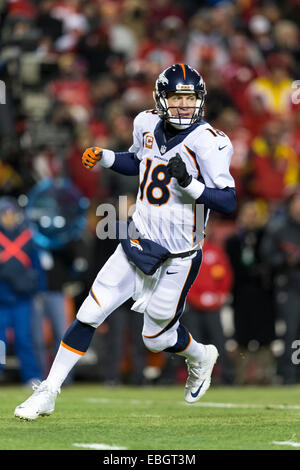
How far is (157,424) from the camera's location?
19.6ft

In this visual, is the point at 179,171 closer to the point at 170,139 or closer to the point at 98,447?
the point at 170,139

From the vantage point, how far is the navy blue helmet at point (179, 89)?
6.16 metres

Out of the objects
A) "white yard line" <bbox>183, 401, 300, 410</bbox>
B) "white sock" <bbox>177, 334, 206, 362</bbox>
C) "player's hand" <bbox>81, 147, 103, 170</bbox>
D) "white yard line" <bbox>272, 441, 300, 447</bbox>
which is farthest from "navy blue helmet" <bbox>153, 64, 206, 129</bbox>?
"white yard line" <bbox>183, 401, 300, 410</bbox>

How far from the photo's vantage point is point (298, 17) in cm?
1689

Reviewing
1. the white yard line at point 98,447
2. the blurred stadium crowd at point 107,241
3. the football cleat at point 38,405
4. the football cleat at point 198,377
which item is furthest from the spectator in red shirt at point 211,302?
the white yard line at point 98,447

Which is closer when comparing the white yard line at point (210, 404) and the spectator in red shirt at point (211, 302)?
the white yard line at point (210, 404)

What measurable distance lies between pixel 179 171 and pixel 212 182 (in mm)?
314

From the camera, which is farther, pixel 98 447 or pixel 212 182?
pixel 212 182

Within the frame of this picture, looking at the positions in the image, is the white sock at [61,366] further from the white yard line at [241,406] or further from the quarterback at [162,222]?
the white yard line at [241,406]

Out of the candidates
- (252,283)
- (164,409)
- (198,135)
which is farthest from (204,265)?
(198,135)

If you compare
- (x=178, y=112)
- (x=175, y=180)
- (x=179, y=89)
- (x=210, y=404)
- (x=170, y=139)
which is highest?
(x=179, y=89)

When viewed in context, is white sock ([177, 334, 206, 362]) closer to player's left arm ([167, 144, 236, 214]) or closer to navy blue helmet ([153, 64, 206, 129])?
player's left arm ([167, 144, 236, 214])

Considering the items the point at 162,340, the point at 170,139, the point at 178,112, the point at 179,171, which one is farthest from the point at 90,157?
the point at 162,340

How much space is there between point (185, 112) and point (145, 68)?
7515 mm
